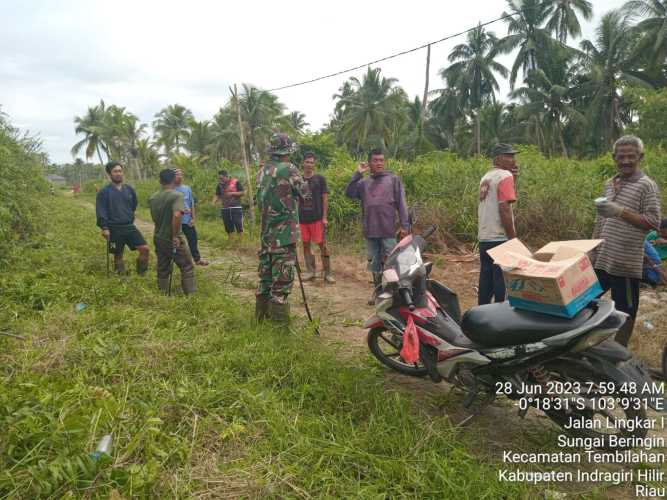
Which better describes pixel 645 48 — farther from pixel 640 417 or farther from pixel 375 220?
pixel 640 417

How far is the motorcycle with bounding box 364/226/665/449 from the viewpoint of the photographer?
223 centimetres

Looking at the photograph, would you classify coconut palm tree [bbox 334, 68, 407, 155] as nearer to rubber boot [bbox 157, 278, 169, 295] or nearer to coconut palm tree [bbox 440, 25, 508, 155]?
coconut palm tree [bbox 440, 25, 508, 155]

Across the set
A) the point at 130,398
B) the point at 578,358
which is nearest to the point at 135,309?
the point at 130,398

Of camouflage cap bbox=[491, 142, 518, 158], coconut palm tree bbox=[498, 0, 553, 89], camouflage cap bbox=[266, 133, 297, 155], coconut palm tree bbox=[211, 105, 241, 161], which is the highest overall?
coconut palm tree bbox=[498, 0, 553, 89]

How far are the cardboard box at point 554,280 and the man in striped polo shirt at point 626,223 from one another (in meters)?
0.77

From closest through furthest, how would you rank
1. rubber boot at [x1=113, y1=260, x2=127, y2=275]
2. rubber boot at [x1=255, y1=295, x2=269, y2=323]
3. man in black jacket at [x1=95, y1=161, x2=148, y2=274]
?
rubber boot at [x1=255, y1=295, x2=269, y2=323] → man in black jacket at [x1=95, y1=161, x2=148, y2=274] → rubber boot at [x1=113, y1=260, x2=127, y2=275]

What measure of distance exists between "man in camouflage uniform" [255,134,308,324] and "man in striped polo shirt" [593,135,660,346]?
2.53 meters

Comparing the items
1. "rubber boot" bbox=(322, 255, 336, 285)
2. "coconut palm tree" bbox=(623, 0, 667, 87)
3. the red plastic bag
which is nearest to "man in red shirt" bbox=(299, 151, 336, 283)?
"rubber boot" bbox=(322, 255, 336, 285)

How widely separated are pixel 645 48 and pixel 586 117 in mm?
4713

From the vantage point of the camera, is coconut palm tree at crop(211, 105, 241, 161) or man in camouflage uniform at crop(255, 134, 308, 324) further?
coconut palm tree at crop(211, 105, 241, 161)

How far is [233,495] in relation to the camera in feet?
6.46

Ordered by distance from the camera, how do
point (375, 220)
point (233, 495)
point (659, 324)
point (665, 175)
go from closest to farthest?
point (233, 495) < point (659, 324) < point (375, 220) < point (665, 175)

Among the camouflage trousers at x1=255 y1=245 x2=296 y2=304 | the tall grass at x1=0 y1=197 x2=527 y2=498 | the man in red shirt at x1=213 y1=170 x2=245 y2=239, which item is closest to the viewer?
the tall grass at x1=0 y1=197 x2=527 y2=498

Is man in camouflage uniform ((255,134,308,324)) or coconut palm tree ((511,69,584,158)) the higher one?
coconut palm tree ((511,69,584,158))
